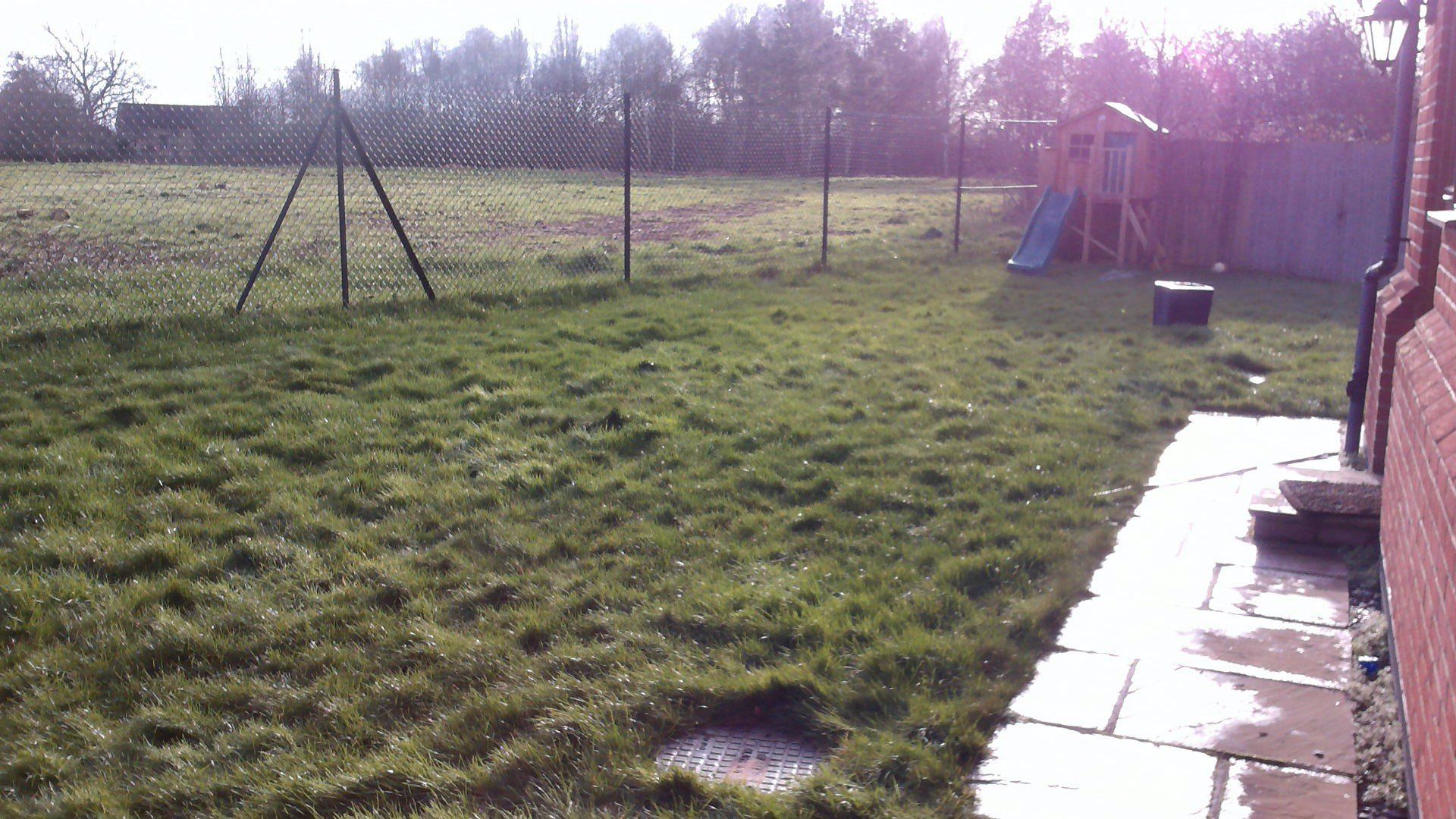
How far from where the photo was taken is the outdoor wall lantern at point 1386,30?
557 centimetres

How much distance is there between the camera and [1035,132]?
24688 millimetres

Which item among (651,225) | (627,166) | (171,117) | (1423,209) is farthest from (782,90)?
(1423,209)

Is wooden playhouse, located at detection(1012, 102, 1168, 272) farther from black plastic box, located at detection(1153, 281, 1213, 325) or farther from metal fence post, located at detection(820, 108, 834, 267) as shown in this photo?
black plastic box, located at detection(1153, 281, 1213, 325)

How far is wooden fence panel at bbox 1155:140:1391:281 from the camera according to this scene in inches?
500

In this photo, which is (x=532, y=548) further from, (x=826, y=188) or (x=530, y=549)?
(x=826, y=188)

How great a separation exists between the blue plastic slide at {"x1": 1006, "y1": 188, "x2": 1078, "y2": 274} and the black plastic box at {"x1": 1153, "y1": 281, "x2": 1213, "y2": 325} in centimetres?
375

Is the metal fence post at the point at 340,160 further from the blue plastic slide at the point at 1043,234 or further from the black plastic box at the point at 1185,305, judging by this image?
the blue plastic slide at the point at 1043,234

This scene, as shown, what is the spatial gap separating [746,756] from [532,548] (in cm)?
165

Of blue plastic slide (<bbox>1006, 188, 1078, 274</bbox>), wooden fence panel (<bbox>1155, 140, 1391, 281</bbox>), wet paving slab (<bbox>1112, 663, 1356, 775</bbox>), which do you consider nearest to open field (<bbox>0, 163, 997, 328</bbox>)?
blue plastic slide (<bbox>1006, 188, 1078, 274</bbox>)

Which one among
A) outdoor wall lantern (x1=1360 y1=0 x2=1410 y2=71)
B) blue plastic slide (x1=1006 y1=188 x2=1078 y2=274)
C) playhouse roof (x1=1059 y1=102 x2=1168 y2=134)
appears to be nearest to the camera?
outdoor wall lantern (x1=1360 y1=0 x2=1410 y2=71)

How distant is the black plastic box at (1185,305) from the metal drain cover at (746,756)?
24.9 feet

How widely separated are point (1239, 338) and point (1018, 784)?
729 centimetres

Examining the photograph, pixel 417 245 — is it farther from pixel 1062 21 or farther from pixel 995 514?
pixel 1062 21

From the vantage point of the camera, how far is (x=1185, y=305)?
948 centimetres
